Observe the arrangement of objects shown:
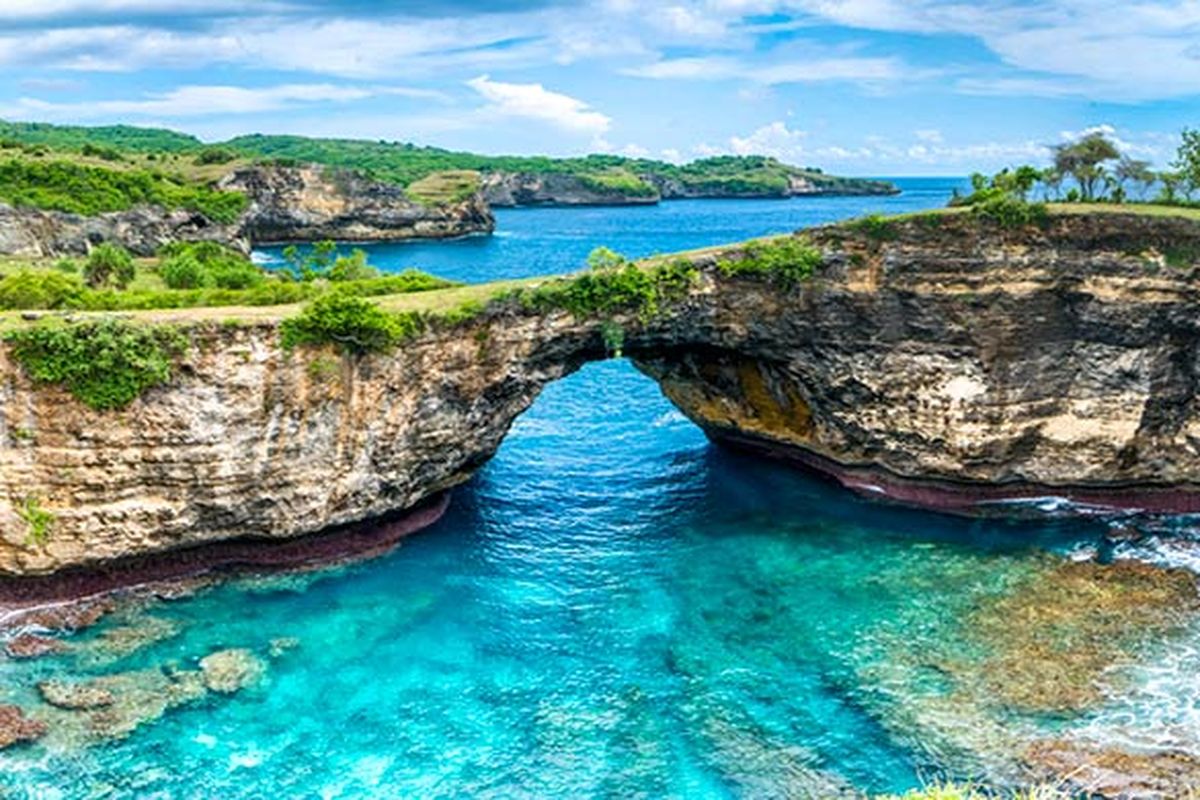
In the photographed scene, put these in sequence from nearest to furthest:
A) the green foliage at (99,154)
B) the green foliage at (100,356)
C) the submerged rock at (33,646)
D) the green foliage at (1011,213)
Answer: the submerged rock at (33,646) < the green foliage at (100,356) < the green foliage at (1011,213) < the green foliage at (99,154)

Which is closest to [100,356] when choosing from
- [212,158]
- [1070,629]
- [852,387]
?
[852,387]

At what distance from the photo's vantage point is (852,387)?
128 ft

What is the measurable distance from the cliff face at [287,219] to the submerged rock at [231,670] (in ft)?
201

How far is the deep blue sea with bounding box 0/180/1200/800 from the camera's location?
925 inches

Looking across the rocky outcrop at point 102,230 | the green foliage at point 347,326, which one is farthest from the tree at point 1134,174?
the rocky outcrop at point 102,230

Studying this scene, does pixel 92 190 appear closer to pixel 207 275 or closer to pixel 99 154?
pixel 99 154

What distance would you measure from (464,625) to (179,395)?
11.5m

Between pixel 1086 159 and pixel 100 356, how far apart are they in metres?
40.7

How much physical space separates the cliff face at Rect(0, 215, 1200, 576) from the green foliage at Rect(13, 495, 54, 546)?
946mm

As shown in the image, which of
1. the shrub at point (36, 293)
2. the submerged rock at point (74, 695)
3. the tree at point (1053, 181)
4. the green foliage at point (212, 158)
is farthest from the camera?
the green foliage at point (212, 158)

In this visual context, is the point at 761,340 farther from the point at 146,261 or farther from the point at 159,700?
the point at 146,261

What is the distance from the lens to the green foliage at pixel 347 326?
101 feet

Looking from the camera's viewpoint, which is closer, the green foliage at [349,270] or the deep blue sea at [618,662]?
the deep blue sea at [618,662]

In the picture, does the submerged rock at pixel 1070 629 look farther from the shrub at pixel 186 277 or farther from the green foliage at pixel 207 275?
the shrub at pixel 186 277
